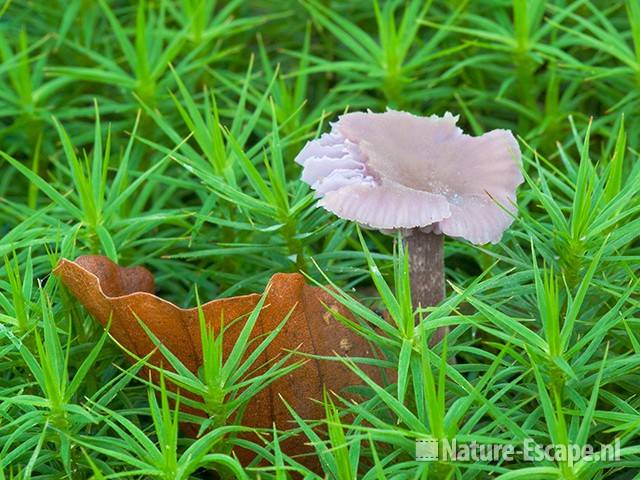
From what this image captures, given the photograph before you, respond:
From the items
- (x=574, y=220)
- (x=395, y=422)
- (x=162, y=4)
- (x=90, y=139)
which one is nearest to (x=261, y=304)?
(x=395, y=422)

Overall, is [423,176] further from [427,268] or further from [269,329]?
[269,329]

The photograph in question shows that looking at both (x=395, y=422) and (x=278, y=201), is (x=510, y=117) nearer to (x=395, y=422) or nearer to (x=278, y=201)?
(x=278, y=201)

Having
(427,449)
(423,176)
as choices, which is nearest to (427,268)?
(423,176)

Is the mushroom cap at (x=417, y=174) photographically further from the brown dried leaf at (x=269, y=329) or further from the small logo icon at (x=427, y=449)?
the small logo icon at (x=427, y=449)

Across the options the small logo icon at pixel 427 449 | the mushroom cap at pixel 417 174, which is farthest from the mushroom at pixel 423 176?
the small logo icon at pixel 427 449

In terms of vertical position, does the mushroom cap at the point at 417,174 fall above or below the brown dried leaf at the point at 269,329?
above

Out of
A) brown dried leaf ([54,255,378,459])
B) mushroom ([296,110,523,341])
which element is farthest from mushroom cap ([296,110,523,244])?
brown dried leaf ([54,255,378,459])

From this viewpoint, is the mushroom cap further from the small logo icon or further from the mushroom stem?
the small logo icon
